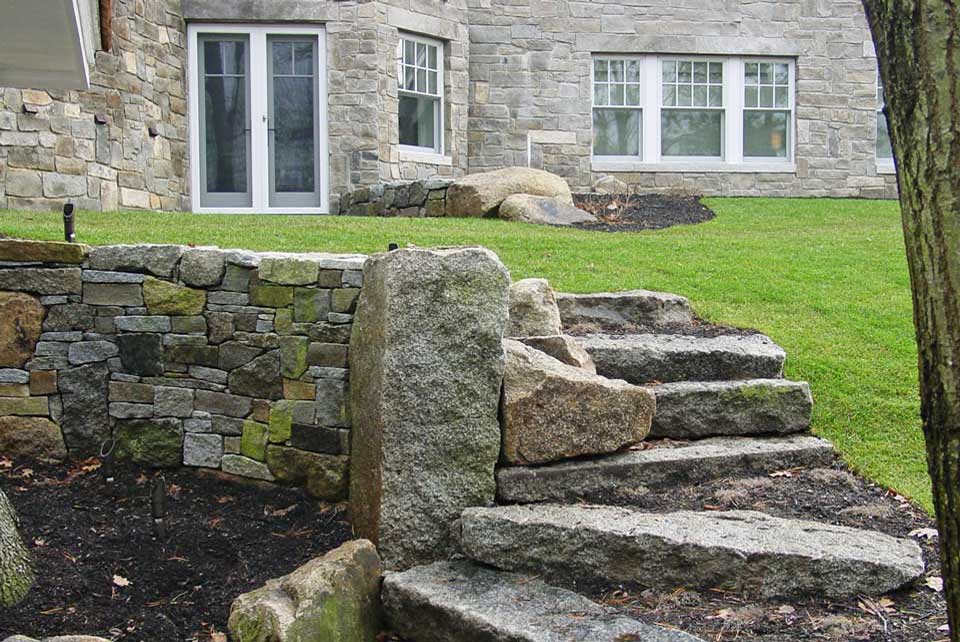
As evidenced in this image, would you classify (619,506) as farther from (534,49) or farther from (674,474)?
(534,49)

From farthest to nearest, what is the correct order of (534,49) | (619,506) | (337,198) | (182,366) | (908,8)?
1. (534,49)
2. (337,198)
3. (182,366)
4. (619,506)
5. (908,8)

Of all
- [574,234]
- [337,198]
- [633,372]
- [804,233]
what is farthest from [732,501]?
[337,198]

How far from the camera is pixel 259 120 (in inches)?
561

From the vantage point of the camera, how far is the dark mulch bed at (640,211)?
12.3 meters

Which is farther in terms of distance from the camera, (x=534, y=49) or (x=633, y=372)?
(x=534, y=49)

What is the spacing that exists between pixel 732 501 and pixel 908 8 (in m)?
2.93

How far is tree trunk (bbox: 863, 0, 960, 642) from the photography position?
2201mm

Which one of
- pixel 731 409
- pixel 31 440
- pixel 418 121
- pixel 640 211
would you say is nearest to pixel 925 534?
pixel 731 409

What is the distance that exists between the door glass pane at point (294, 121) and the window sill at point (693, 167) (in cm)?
462

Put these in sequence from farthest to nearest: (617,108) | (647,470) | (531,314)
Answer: (617,108)
(531,314)
(647,470)

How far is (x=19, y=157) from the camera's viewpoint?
37.3 ft

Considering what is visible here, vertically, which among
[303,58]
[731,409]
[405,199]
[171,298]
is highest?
[303,58]

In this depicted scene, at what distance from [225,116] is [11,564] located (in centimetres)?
1078

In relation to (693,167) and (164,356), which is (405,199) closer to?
(693,167)
